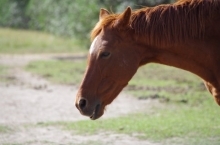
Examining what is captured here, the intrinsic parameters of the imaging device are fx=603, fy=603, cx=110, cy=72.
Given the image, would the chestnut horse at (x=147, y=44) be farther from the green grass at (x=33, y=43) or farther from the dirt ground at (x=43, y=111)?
the green grass at (x=33, y=43)

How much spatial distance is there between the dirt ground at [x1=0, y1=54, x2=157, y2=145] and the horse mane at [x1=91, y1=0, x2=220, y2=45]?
9.37ft

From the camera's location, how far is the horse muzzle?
228 inches

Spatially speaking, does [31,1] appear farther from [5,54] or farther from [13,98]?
[13,98]

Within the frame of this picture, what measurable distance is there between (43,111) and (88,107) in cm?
599

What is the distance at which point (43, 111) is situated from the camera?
38.3 feet

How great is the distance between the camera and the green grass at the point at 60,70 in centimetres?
1655

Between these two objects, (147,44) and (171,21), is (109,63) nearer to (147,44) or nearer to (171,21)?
(147,44)

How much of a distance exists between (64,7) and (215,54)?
22.7m

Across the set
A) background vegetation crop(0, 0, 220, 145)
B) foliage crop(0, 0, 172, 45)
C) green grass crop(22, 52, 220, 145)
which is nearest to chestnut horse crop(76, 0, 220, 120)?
background vegetation crop(0, 0, 220, 145)

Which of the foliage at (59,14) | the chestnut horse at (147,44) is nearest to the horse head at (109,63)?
the chestnut horse at (147,44)

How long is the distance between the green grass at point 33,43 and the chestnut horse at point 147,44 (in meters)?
20.9

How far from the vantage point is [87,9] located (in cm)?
2234

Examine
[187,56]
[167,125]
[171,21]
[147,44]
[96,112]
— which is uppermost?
[171,21]

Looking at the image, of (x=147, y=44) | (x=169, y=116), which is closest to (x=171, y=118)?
(x=169, y=116)
